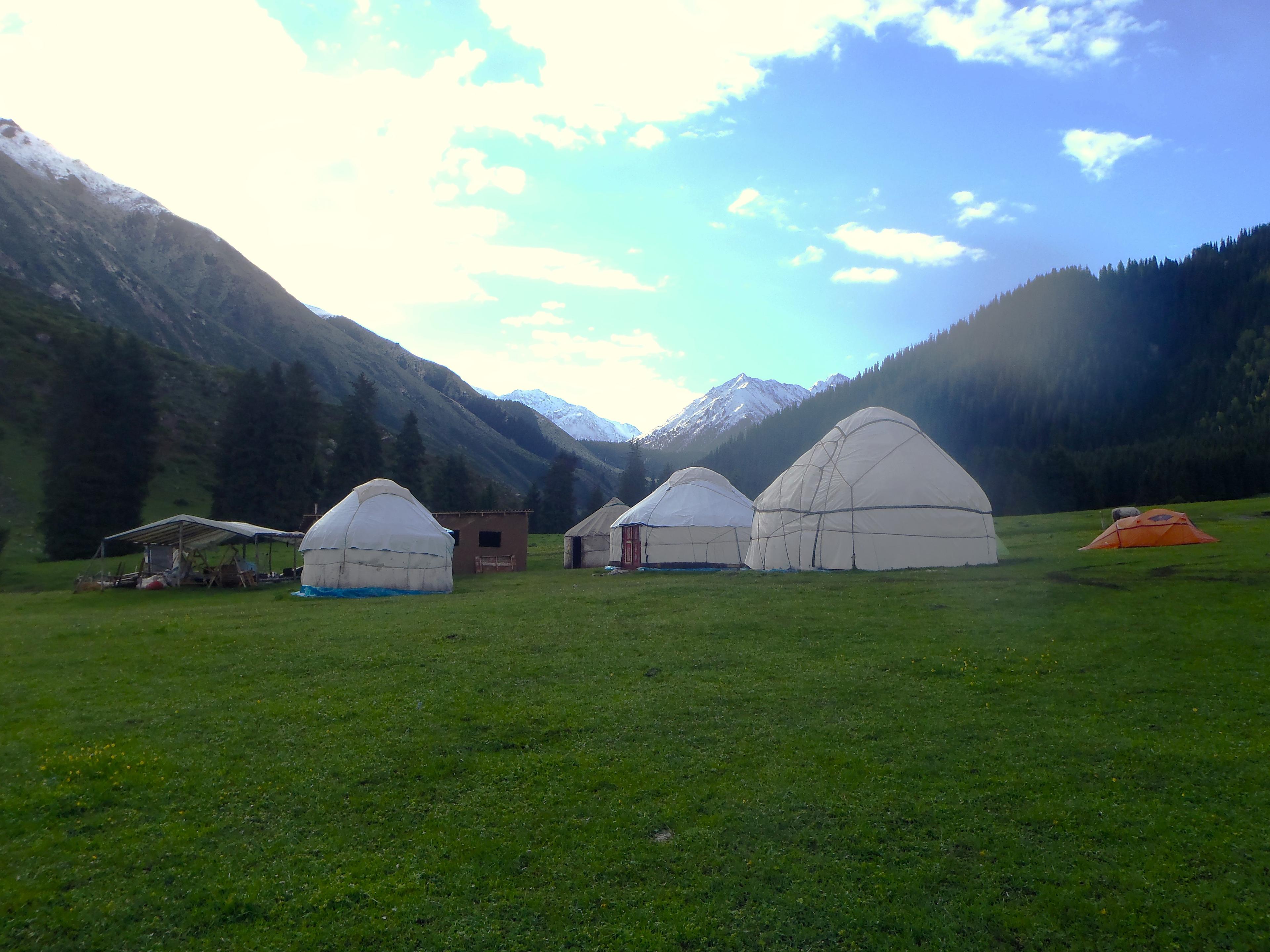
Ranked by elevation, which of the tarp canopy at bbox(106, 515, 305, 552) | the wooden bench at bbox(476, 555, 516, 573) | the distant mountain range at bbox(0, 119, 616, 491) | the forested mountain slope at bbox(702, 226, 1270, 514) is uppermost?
the distant mountain range at bbox(0, 119, 616, 491)

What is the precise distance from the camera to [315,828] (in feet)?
23.7

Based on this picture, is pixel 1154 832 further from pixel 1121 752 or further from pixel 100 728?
pixel 100 728

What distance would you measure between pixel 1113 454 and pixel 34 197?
616 feet

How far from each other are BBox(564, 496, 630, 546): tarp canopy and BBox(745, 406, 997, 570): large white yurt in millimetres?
16792

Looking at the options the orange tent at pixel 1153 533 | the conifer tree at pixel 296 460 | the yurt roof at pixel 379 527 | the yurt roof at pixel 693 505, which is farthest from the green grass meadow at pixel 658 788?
the conifer tree at pixel 296 460

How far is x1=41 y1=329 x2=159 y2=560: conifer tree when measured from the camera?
44906 millimetres

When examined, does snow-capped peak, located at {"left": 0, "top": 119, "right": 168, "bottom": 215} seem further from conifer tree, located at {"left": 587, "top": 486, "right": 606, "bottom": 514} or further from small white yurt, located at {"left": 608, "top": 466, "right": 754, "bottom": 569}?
small white yurt, located at {"left": 608, "top": 466, "right": 754, "bottom": 569}

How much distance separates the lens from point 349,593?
2717 cm

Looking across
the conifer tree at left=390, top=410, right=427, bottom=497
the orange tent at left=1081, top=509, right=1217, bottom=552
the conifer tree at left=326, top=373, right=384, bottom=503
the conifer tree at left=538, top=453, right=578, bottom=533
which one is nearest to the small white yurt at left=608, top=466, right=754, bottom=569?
the orange tent at left=1081, top=509, right=1217, bottom=552

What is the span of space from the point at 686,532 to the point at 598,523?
10053 millimetres

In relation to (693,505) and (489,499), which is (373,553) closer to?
(693,505)

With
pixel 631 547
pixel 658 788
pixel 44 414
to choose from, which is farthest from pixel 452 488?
pixel 658 788

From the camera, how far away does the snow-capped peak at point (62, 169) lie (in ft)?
542

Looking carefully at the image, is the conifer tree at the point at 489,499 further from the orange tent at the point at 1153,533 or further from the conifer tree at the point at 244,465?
the orange tent at the point at 1153,533
